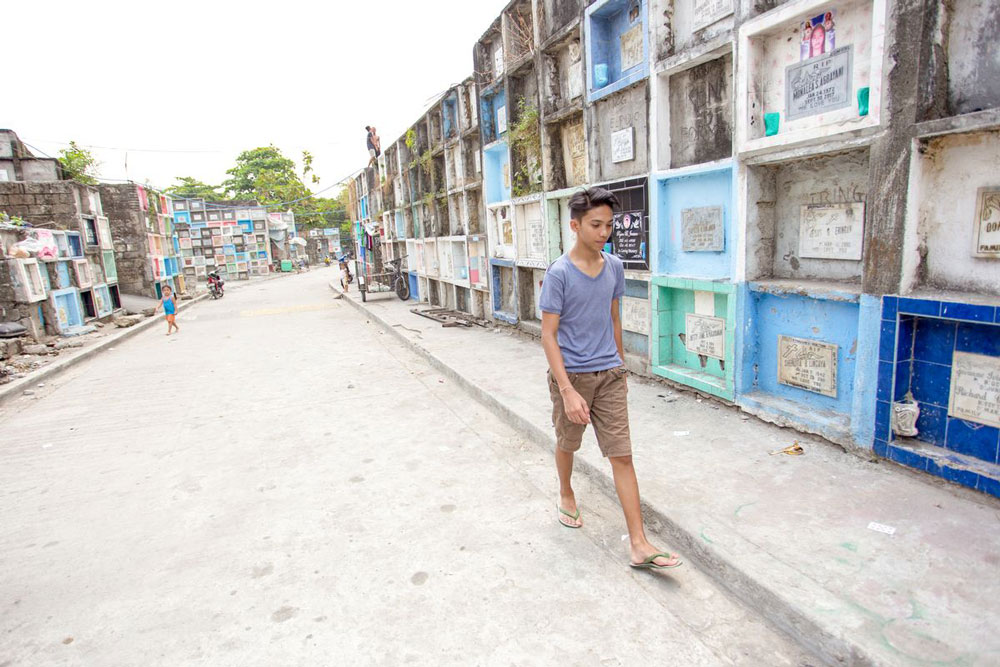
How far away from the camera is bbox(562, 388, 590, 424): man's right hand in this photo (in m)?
2.48

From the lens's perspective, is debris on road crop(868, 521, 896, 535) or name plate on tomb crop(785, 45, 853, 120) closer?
debris on road crop(868, 521, 896, 535)

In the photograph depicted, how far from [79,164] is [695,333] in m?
22.6

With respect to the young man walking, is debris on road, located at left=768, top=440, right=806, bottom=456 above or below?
below

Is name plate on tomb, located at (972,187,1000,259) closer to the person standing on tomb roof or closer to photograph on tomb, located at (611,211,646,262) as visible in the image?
photograph on tomb, located at (611,211,646,262)

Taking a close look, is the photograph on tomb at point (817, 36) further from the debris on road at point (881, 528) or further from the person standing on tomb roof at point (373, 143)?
the person standing on tomb roof at point (373, 143)

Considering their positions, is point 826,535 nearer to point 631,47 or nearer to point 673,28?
point 673,28

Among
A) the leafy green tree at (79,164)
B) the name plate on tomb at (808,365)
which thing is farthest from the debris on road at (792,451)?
the leafy green tree at (79,164)

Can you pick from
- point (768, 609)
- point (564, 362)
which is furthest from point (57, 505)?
point (768, 609)

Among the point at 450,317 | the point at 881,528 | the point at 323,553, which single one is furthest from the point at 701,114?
the point at 450,317

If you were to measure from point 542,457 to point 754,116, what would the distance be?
284 centimetres

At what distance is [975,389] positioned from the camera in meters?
2.78

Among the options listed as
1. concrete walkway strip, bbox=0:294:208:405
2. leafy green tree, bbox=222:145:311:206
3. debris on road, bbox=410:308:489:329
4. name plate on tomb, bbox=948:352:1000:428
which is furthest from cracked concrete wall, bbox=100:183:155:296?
leafy green tree, bbox=222:145:311:206

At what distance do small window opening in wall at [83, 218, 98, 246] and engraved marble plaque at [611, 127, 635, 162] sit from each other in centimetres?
1377

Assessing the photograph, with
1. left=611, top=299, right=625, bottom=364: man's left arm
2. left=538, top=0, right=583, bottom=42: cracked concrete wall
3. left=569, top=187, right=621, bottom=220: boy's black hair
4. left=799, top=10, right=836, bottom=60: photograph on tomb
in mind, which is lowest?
left=611, top=299, right=625, bottom=364: man's left arm
